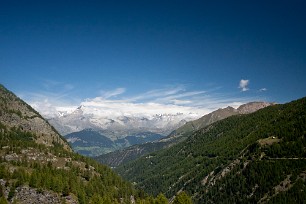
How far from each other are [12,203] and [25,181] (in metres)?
15.9

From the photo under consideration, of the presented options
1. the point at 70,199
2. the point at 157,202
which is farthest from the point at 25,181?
the point at 157,202

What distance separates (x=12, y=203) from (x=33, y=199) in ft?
34.2

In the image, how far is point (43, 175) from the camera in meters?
186

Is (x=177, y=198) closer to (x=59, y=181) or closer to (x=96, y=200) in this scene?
(x=96, y=200)

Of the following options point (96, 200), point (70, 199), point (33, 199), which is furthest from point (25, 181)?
point (96, 200)

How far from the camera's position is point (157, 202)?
15200cm

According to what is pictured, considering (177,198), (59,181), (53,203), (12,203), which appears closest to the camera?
(177,198)

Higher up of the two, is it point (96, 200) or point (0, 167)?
point (0, 167)

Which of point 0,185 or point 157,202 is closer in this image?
point 157,202

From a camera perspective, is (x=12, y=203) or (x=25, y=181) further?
(x=25, y=181)

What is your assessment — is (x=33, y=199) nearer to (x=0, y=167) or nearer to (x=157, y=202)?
(x=0, y=167)

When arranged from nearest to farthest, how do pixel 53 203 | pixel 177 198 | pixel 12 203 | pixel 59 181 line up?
pixel 177 198 → pixel 12 203 → pixel 53 203 → pixel 59 181

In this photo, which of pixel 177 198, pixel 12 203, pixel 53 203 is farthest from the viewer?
pixel 53 203

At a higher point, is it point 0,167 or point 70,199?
point 0,167
